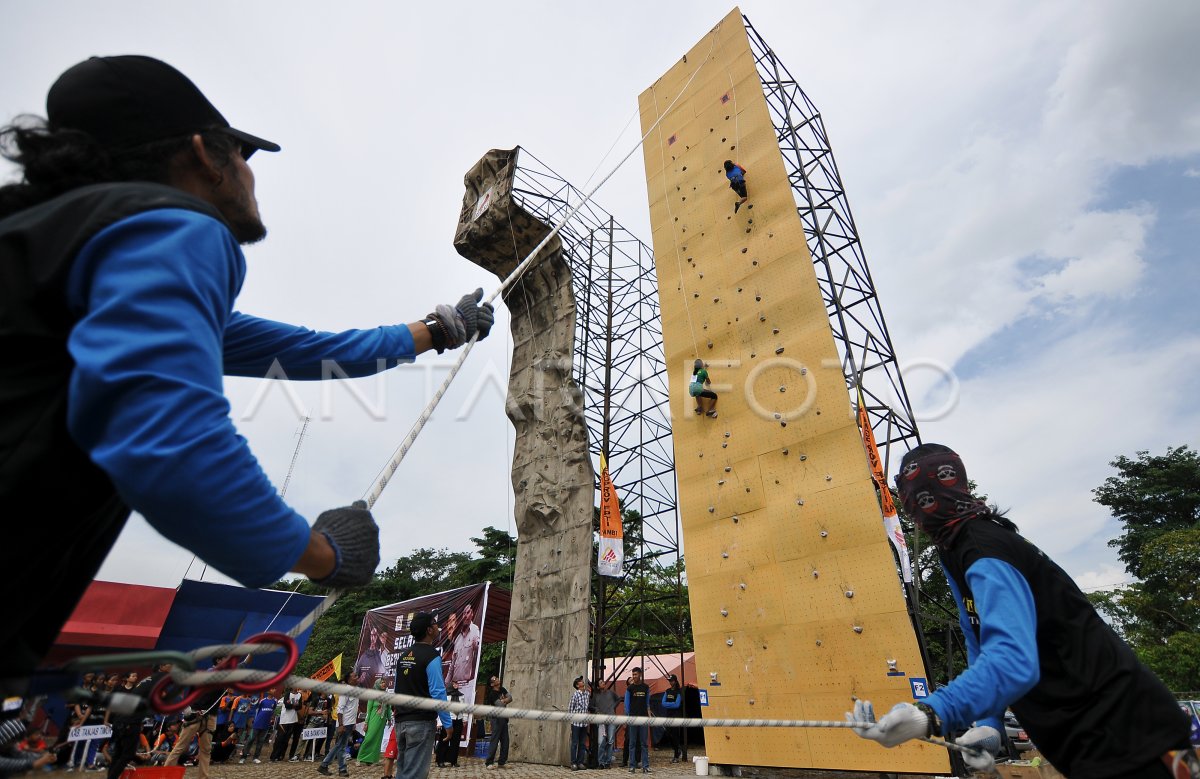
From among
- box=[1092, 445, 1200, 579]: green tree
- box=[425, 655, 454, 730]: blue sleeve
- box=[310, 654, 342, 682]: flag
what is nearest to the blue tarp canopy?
box=[310, 654, 342, 682]: flag

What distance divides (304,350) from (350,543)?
0.81m

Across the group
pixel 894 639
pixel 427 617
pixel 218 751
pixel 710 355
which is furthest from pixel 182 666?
pixel 218 751

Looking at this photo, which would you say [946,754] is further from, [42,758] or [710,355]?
[42,758]

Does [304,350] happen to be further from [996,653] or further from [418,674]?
[418,674]

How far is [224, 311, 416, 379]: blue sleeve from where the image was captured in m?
1.64

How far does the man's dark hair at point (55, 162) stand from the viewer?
96 cm

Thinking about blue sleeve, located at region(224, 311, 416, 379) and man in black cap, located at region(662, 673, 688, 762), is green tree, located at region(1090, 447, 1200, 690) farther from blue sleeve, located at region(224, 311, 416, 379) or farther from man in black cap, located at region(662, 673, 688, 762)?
blue sleeve, located at region(224, 311, 416, 379)

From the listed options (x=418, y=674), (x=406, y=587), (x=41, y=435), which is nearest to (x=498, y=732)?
(x=418, y=674)

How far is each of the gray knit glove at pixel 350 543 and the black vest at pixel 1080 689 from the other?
197 centimetres

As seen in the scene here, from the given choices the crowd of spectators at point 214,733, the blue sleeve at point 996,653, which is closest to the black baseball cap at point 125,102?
the blue sleeve at point 996,653

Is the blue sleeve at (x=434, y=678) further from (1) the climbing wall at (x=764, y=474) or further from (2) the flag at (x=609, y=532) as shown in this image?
(2) the flag at (x=609, y=532)

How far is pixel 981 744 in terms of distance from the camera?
222cm

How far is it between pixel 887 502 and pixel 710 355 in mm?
3894

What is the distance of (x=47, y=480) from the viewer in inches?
29.3
